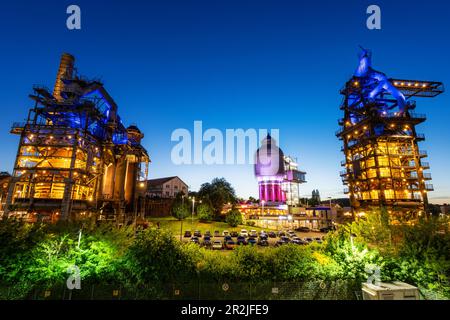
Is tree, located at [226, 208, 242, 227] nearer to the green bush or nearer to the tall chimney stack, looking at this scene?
the green bush

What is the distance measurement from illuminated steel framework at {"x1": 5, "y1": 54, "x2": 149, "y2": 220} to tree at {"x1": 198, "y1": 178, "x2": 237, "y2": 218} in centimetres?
2191

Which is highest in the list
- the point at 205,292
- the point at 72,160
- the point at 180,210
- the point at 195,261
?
the point at 72,160

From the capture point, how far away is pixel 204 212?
59.3m

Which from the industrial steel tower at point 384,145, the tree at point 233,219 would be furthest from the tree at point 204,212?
the industrial steel tower at point 384,145

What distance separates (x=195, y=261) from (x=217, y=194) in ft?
175

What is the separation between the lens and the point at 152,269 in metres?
14.4

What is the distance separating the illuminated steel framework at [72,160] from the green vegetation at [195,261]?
32113 millimetres

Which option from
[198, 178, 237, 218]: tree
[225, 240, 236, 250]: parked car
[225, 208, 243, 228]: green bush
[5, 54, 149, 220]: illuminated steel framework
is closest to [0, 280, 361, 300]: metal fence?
[225, 240, 236, 250]: parked car

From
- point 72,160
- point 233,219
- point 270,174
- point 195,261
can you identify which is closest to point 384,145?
point 233,219

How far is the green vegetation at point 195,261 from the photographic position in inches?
540

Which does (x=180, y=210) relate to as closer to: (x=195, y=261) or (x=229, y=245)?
(x=229, y=245)

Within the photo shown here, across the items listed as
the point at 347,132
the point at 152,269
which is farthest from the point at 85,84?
the point at 347,132
